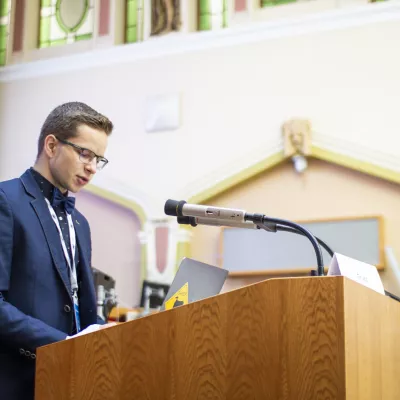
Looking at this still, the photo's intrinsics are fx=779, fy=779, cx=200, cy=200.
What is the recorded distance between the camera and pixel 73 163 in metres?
2.27

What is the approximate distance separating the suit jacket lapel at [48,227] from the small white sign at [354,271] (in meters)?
0.77

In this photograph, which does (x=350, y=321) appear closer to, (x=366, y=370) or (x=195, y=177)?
(x=366, y=370)

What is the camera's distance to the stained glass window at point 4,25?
5453 millimetres

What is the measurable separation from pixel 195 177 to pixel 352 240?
3.48 ft

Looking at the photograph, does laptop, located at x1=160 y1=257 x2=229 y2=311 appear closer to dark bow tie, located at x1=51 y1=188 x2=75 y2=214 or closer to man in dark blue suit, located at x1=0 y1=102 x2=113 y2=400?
man in dark blue suit, located at x1=0 y1=102 x2=113 y2=400

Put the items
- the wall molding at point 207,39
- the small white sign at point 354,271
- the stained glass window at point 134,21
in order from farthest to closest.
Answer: the stained glass window at point 134,21 → the wall molding at point 207,39 → the small white sign at point 354,271

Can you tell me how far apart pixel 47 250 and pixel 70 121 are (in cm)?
40

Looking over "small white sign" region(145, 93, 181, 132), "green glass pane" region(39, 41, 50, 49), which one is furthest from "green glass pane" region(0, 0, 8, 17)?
"small white sign" region(145, 93, 181, 132)

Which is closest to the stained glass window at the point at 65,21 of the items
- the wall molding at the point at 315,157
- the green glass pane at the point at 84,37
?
the green glass pane at the point at 84,37

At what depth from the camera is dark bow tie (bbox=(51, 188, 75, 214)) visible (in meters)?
2.26

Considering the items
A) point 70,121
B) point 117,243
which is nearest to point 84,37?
point 117,243

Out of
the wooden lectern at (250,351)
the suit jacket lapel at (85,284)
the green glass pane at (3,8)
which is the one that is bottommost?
the wooden lectern at (250,351)

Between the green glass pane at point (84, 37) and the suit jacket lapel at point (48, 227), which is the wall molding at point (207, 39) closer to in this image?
the green glass pane at point (84, 37)

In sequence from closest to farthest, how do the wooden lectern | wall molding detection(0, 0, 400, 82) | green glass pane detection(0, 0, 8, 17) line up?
the wooden lectern → wall molding detection(0, 0, 400, 82) → green glass pane detection(0, 0, 8, 17)
